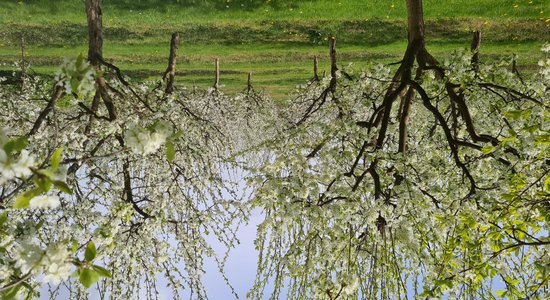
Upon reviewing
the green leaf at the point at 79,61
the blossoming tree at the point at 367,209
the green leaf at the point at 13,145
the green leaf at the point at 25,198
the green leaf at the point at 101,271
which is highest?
the blossoming tree at the point at 367,209

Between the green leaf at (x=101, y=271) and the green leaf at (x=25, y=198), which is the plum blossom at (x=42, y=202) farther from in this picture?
the green leaf at (x=101, y=271)

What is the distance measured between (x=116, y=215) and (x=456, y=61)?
160 inches

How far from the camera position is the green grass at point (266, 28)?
1220 centimetres

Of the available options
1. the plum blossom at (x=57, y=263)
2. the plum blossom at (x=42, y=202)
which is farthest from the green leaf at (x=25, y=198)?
the plum blossom at (x=57, y=263)

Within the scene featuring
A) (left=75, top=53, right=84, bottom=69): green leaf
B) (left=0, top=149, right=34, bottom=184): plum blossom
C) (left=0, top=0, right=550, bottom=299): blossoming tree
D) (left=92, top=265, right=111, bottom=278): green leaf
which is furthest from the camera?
(left=0, top=0, right=550, bottom=299): blossoming tree

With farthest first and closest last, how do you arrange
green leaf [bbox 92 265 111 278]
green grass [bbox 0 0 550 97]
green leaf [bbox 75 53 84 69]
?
green grass [bbox 0 0 550 97] < green leaf [bbox 75 53 84 69] < green leaf [bbox 92 265 111 278]

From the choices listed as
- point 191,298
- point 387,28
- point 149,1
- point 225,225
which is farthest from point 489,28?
point 191,298

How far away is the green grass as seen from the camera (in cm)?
1220

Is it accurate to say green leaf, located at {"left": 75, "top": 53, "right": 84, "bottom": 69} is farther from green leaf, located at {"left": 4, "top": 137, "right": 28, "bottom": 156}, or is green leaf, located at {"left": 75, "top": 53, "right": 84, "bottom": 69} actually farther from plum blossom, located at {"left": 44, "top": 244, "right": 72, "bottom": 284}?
plum blossom, located at {"left": 44, "top": 244, "right": 72, "bottom": 284}

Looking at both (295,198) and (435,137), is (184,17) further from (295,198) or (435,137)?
(295,198)

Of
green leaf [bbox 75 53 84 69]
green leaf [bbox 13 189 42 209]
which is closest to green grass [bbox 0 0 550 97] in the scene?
green leaf [bbox 75 53 84 69]

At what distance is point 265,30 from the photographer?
12.8 m

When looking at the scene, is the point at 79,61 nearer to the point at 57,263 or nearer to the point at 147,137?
the point at 147,137

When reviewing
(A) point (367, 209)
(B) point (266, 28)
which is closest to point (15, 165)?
(A) point (367, 209)
